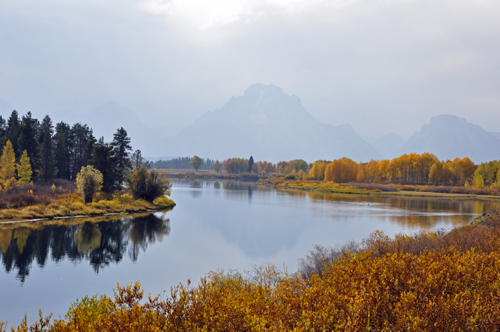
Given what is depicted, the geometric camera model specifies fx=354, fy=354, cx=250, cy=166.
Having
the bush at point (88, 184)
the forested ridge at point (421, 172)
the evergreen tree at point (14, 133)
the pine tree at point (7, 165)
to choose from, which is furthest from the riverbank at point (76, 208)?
the forested ridge at point (421, 172)

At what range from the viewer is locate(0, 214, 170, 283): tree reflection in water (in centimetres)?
2125

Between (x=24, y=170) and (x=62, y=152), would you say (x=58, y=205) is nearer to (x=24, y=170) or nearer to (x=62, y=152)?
(x=24, y=170)

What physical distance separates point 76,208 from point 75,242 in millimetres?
13988

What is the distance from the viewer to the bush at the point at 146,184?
160ft

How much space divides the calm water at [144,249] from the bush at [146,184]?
738 cm

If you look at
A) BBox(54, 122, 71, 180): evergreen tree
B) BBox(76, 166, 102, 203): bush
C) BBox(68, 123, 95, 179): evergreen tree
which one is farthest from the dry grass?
BBox(68, 123, 95, 179): evergreen tree

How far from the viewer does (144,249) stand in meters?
25.8

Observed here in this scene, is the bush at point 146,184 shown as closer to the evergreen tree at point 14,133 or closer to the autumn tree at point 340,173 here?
the evergreen tree at point 14,133

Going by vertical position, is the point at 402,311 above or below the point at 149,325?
above

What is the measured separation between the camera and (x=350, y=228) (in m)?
35.8

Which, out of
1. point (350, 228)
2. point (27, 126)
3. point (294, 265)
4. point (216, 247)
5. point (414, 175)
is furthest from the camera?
point (414, 175)

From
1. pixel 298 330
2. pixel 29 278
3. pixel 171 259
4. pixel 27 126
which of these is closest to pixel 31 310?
pixel 29 278

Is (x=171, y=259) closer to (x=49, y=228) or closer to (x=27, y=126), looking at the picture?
(x=49, y=228)

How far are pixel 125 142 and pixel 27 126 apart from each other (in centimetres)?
1482
